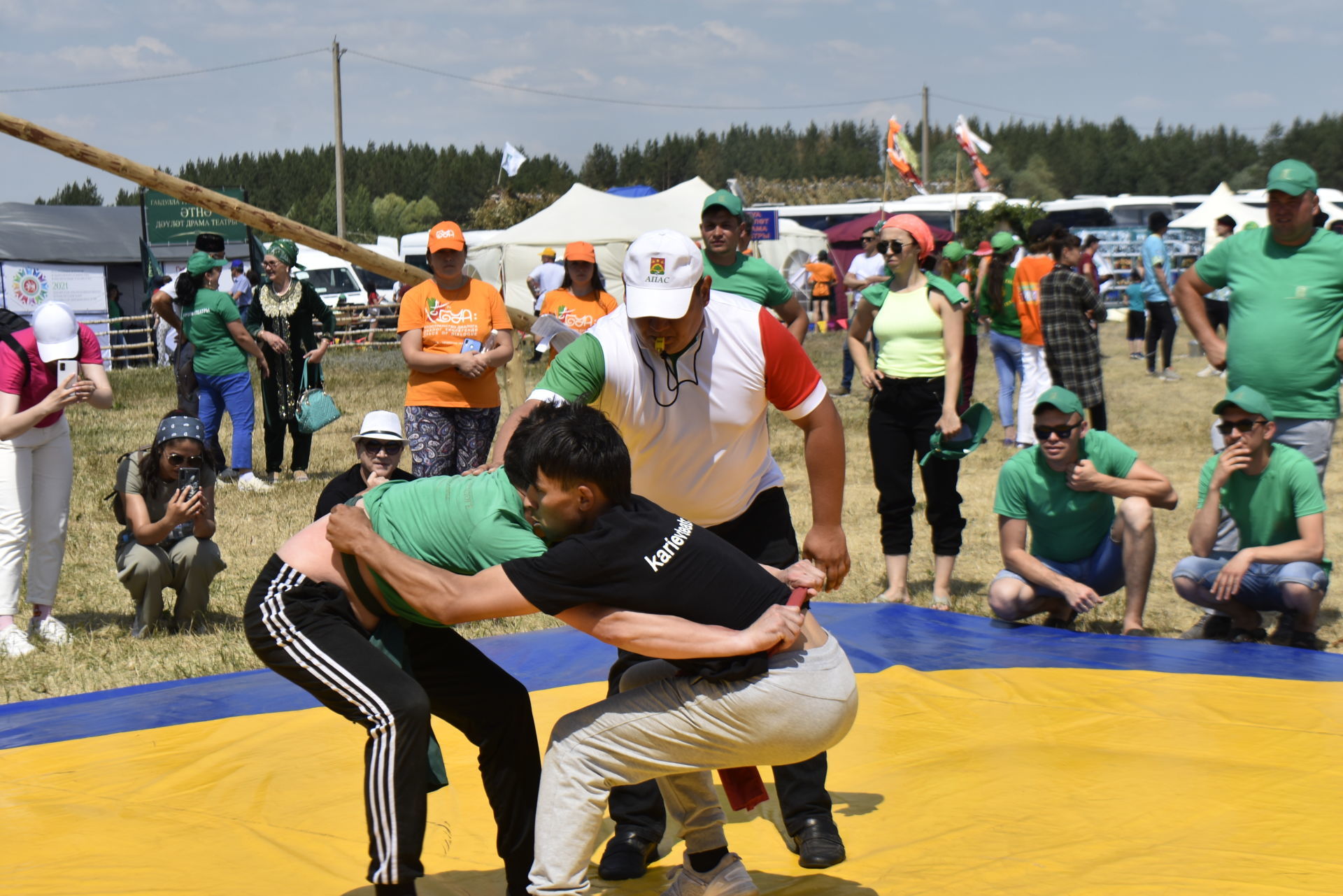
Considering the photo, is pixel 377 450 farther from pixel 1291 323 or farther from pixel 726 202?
pixel 1291 323

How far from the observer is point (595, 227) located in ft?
77.6

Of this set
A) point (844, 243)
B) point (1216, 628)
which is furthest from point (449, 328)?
point (844, 243)

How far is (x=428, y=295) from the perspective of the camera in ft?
23.3

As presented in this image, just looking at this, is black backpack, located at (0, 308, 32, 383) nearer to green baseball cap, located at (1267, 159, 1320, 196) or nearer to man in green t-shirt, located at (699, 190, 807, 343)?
man in green t-shirt, located at (699, 190, 807, 343)

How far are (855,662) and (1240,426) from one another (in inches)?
72.2

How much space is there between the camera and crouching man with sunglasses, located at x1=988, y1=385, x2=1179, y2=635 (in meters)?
5.59

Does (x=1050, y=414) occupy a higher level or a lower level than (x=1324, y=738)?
higher

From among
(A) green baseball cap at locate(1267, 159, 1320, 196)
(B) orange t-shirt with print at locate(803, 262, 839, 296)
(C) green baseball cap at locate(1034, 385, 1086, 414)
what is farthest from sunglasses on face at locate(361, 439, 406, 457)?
(B) orange t-shirt with print at locate(803, 262, 839, 296)

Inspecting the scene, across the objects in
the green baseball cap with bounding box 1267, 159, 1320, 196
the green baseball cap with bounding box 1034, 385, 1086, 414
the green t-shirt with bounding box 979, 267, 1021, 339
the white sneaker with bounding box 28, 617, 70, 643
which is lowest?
the white sneaker with bounding box 28, 617, 70, 643

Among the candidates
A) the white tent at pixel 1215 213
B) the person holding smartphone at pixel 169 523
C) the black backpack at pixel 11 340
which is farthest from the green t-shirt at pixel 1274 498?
the white tent at pixel 1215 213

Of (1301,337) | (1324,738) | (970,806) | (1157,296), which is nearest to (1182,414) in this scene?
(1157,296)

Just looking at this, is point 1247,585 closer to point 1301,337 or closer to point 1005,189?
point 1301,337

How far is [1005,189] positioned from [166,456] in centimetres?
6818

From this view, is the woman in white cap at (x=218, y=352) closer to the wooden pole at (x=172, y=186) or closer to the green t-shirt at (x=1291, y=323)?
the wooden pole at (x=172, y=186)
